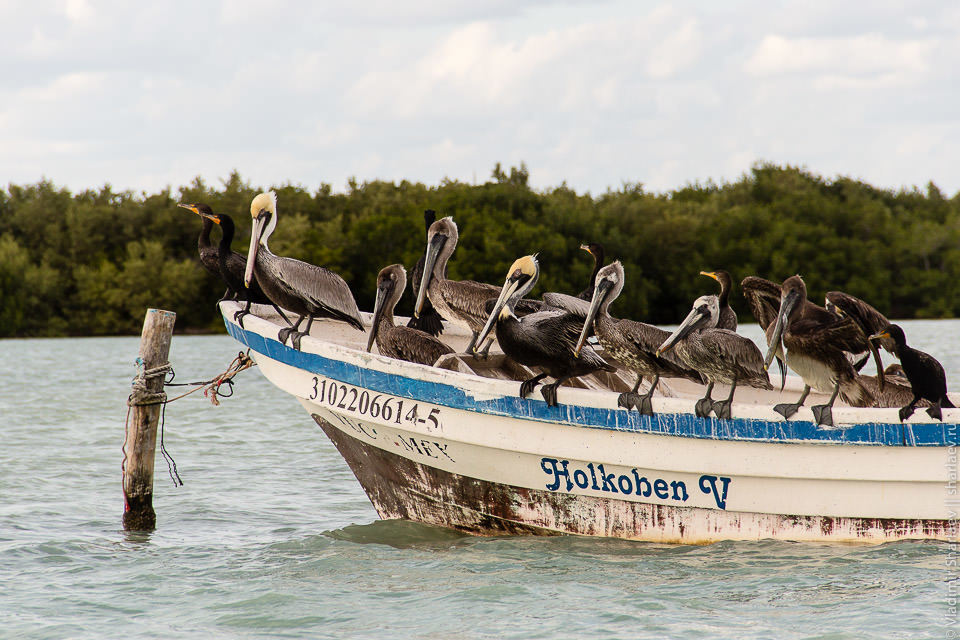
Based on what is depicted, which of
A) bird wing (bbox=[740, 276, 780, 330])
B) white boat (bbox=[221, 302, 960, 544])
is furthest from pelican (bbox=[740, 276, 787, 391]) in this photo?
white boat (bbox=[221, 302, 960, 544])

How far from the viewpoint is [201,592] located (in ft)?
22.1

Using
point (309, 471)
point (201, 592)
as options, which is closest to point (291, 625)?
point (201, 592)

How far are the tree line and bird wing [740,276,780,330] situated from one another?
130 ft

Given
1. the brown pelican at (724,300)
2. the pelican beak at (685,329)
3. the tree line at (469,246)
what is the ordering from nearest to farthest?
1. the pelican beak at (685,329)
2. the brown pelican at (724,300)
3. the tree line at (469,246)

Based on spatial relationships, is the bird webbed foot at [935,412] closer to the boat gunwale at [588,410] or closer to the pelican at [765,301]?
the boat gunwale at [588,410]

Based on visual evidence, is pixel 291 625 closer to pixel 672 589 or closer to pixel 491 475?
pixel 491 475

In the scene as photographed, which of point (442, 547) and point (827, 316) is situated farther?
point (442, 547)

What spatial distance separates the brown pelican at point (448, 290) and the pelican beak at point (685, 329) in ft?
6.30

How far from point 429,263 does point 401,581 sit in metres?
2.77

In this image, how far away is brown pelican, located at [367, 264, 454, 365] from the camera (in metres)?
7.37

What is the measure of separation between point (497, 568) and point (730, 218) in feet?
163

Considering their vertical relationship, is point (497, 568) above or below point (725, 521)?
below

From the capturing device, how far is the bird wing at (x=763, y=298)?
261 inches

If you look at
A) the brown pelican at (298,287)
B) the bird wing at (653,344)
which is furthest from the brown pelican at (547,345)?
the brown pelican at (298,287)
